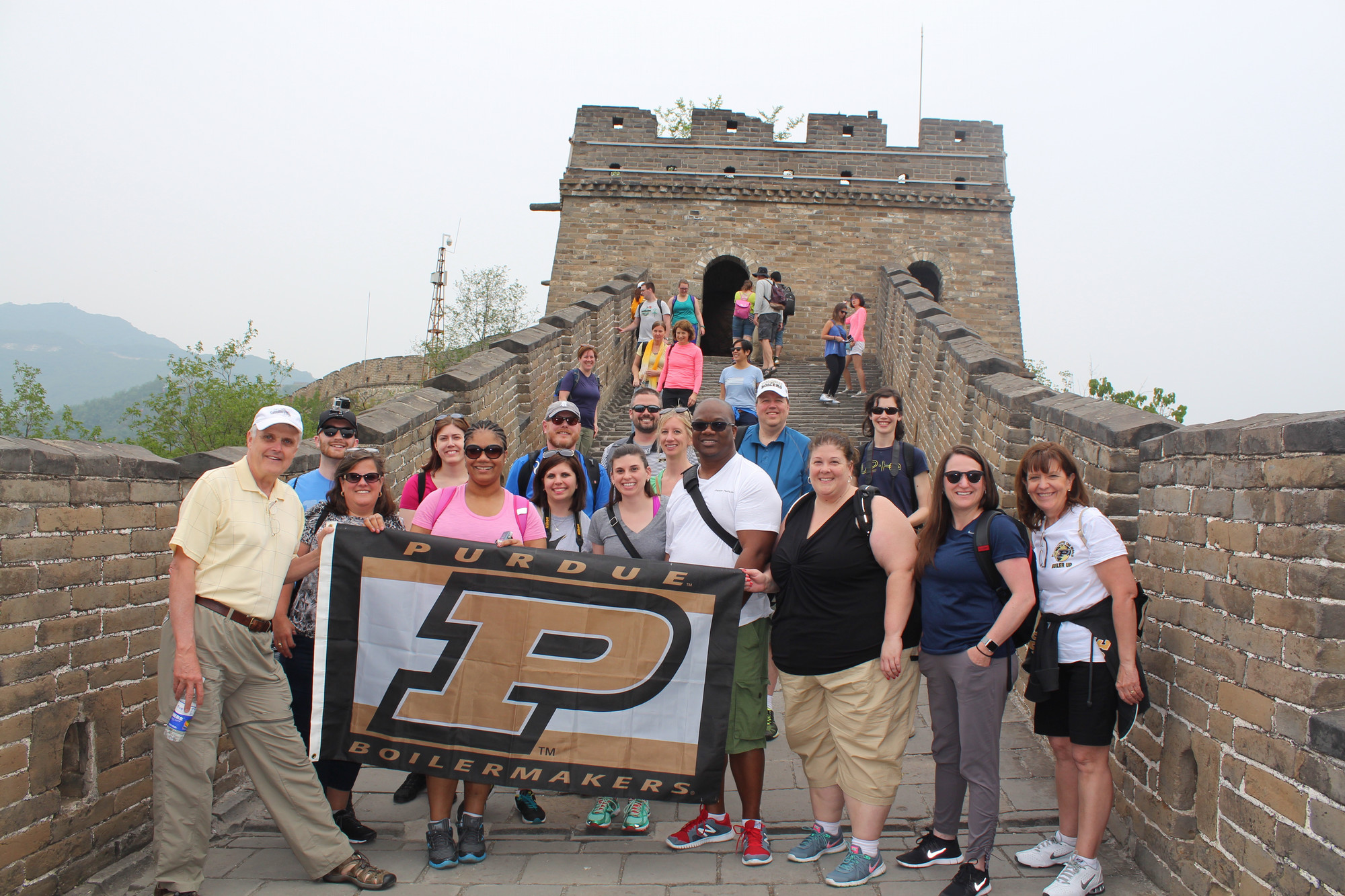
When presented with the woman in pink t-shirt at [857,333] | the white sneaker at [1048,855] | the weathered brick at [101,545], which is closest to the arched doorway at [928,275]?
the woman in pink t-shirt at [857,333]

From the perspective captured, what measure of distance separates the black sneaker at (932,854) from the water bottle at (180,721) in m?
3.10

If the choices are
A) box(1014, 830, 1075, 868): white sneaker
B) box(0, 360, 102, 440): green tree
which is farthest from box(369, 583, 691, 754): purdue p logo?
box(0, 360, 102, 440): green tree

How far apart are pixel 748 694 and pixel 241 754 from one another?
226 centimetres

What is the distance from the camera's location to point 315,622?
4.27 meters

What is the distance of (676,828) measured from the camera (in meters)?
4.48

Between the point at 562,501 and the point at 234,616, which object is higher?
the point at 562,501

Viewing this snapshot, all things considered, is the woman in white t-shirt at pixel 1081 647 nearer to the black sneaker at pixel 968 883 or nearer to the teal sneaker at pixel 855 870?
the black sneaker at pixel 968 883

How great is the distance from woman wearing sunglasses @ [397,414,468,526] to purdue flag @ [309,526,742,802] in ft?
3.43

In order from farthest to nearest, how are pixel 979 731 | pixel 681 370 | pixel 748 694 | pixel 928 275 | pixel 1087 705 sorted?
pixel 928 275, pixel 681 370, pixel 748 694, pixel 979 731, pixel 1087 705

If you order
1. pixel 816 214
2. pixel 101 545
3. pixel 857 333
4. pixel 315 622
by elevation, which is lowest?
pixel 315 622

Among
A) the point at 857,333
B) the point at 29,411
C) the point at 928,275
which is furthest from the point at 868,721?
the point at 29,411

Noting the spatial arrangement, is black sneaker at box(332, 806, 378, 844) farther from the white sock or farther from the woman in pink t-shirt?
the woman in pink t-shirt

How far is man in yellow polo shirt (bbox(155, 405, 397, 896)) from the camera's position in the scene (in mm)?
3607

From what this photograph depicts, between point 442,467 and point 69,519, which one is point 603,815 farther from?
point 69,519
